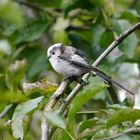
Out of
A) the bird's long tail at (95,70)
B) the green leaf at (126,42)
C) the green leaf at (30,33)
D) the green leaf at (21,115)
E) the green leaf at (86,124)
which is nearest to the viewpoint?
the green leaf at (21,115)

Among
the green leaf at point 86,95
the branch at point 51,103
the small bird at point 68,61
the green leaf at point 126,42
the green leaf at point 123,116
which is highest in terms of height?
the green leaf at point 86,95

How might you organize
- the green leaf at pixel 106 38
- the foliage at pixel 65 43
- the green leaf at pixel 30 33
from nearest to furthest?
the foliage at pixel 65 43
the green leaf at pixel 106 38
the green leaf at pixel 30 33

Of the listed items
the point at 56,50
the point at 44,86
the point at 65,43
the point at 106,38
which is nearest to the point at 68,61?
the point at 56,50

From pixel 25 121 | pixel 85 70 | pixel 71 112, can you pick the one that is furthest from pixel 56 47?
pixel 71 112

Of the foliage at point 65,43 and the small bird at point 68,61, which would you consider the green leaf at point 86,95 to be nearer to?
the foliage at point 65,43

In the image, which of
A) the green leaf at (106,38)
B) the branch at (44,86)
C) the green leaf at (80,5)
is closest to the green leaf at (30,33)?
the green leaf at (80,5)

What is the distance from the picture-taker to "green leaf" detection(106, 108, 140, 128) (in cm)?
170

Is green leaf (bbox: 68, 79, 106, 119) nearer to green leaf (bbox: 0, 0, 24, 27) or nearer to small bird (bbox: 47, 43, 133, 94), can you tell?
small bird (bbox: 47, 43, 133, 94)

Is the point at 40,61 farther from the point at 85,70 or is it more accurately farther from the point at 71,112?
the point at 71,112

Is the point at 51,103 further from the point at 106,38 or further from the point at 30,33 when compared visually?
the point at 30,33

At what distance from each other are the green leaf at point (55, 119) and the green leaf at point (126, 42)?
35.2 inches

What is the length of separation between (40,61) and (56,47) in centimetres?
93

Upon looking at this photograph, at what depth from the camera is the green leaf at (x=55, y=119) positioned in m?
1.65

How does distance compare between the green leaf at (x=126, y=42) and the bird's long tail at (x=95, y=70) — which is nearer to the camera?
the bird's long tail at (x=95, y=70)
